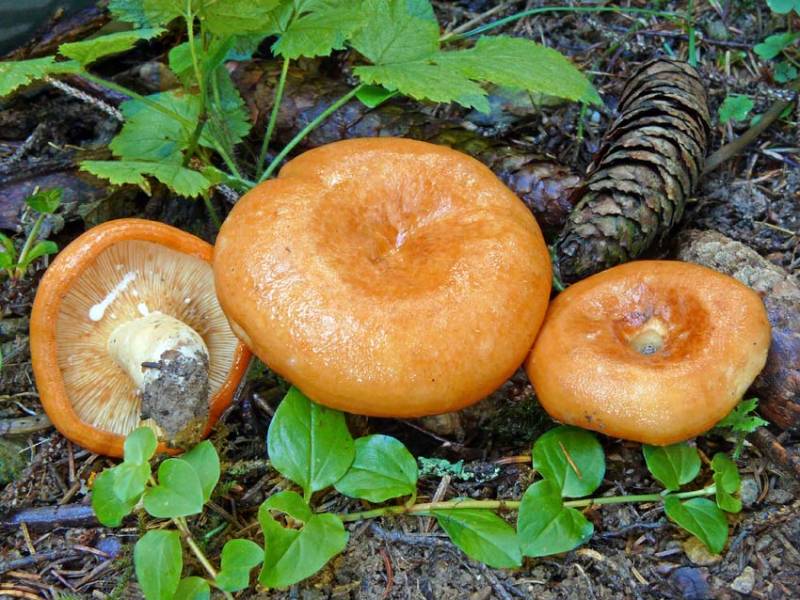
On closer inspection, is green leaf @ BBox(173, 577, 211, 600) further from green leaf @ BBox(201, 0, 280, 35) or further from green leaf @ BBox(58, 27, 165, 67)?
green leaf @ BBox(201, 0, 280, 35)

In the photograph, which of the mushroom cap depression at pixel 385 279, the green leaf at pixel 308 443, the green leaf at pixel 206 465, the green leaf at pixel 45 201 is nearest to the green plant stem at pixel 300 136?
the mushroom cap depression at pixel 385 279

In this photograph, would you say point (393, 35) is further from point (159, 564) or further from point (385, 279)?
point (159, 564)

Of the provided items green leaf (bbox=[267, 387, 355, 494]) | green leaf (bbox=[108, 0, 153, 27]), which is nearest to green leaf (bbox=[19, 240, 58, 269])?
green leaf (bbox=[108, 0, 153, 27])

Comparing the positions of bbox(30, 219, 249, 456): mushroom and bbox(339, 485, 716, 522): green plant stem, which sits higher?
bbox(30, 219, 249, 456): mushroom

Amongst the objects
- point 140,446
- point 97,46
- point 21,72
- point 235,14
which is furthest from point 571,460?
point 21,72

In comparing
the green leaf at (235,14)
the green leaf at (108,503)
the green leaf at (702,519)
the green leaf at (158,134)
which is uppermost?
the green leaf at (235,14)

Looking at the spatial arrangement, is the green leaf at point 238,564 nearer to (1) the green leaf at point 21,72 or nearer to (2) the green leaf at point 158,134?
(2) the green leaf at point 158,134

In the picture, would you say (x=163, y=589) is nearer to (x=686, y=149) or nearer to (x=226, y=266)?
(x=226, y=266)
